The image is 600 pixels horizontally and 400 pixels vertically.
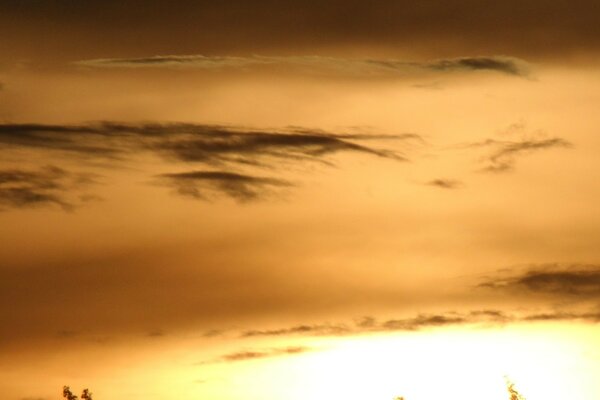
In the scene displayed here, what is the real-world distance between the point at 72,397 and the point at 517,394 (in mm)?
24102

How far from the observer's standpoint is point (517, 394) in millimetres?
38594

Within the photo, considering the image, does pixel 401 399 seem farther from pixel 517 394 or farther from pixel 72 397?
pixel 72 397

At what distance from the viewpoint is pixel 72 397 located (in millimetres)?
37312

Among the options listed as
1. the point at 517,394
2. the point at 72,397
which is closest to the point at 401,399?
the point at 517,394

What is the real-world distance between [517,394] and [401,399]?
250 inches

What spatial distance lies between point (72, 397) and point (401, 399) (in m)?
17.8

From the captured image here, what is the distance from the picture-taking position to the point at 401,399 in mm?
38875
